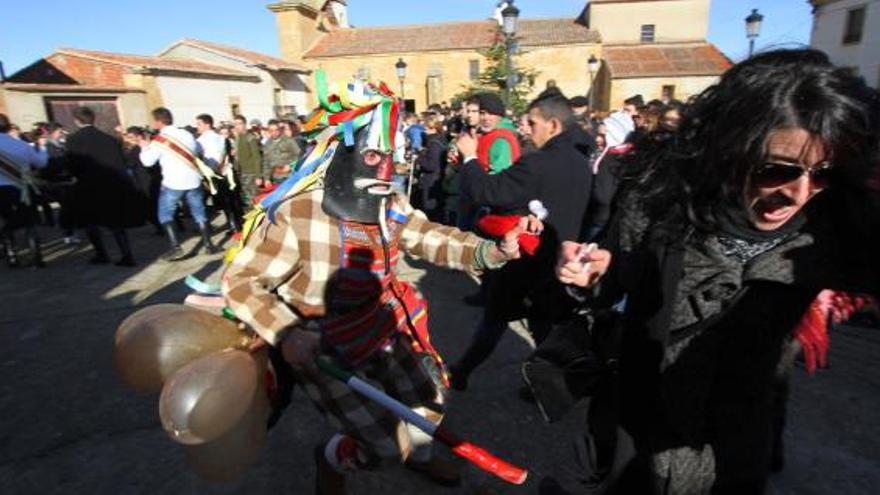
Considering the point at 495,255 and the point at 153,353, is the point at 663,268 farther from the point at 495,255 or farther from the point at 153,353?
the point at 153,353

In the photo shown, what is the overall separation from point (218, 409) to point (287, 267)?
512 millimetres

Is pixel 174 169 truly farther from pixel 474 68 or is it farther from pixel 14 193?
pixel 474 68

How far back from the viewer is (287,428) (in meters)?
3.05

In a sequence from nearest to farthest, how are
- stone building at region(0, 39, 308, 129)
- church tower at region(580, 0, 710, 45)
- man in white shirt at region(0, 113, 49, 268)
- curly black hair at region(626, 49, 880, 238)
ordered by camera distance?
curly black hair at region(626, 49, 880, 238), man in white shirt at region(0, 113, 49, 268), stone building at region(0, 39, 308, 129), church tower at region(580, 0, 710, 45)

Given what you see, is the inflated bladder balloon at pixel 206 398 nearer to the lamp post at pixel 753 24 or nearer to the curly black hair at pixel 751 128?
the curly black hair at pixel 751 128

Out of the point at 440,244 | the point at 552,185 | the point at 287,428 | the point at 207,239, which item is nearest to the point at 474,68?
the point at 207,239

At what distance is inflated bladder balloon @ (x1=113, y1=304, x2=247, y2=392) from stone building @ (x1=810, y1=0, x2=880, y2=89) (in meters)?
29.1

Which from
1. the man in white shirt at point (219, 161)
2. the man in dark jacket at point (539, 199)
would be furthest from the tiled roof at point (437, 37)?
the man in dark jacket at point (539, 199)

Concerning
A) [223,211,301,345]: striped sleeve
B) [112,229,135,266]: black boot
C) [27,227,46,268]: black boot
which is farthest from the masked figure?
[27,227,46,268]: black boot

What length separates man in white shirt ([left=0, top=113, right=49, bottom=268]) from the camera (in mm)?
5934

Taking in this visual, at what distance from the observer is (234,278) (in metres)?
1.74

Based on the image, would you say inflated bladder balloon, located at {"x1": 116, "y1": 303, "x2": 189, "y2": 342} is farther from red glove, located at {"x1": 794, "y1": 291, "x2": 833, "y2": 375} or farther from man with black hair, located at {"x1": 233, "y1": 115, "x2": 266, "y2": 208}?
man with black hair, located at {"x1": 233, "y1": 115, "x2": 266, "y2": 208}

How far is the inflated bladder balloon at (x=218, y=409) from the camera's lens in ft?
5.06

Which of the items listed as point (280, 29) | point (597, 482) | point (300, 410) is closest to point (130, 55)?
point (280, 29)
